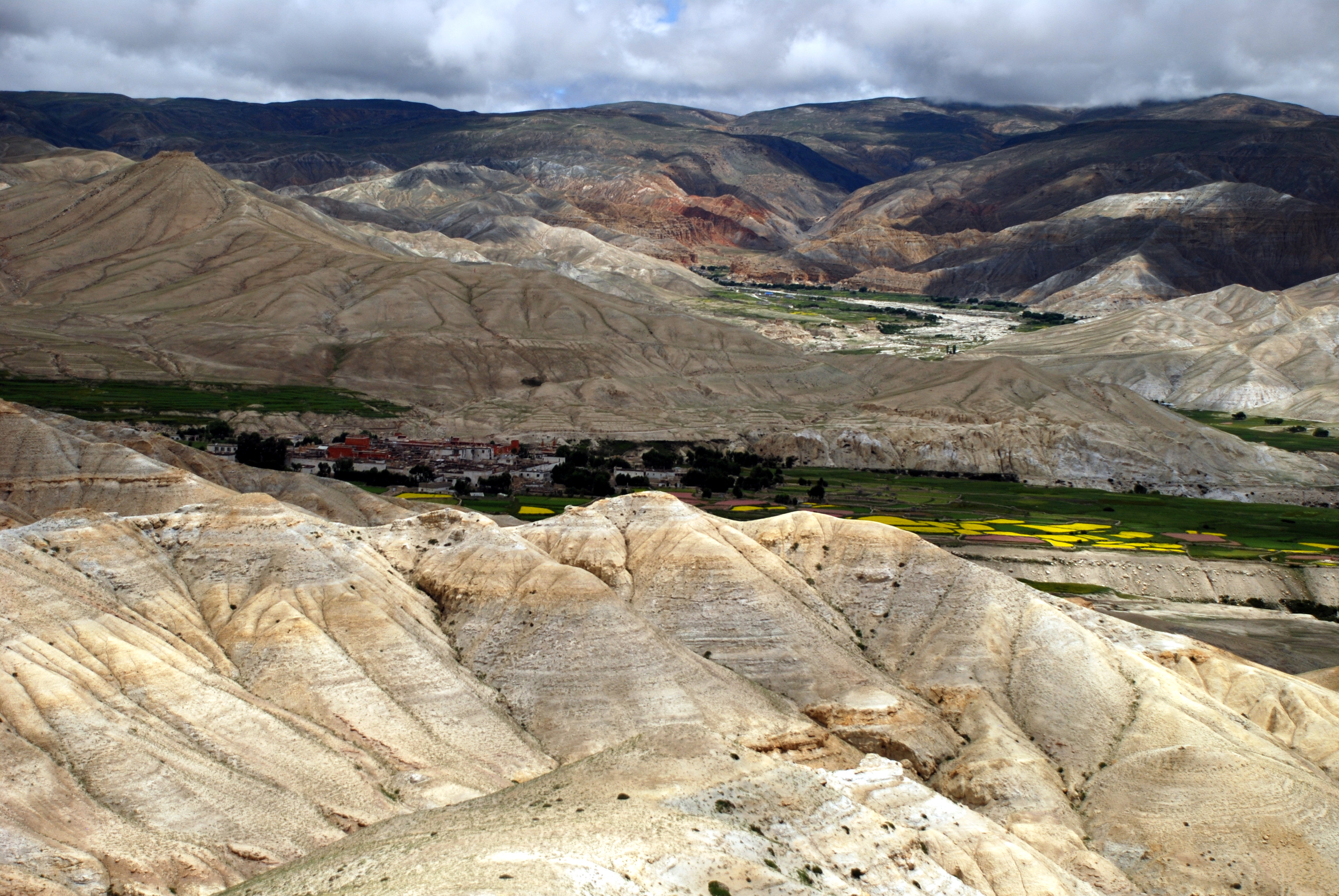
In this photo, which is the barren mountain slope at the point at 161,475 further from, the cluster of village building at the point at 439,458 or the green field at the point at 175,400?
the green field at the point at 175,400

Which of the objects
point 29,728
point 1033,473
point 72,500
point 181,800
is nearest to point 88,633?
point 29,728

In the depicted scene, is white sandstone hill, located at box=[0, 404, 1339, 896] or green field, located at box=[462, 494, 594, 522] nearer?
white sandstone hill, located at box=[0, 404, 1339, 896]

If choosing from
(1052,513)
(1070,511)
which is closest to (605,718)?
(1052,513)

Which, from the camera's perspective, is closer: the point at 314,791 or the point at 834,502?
the point at 314,791

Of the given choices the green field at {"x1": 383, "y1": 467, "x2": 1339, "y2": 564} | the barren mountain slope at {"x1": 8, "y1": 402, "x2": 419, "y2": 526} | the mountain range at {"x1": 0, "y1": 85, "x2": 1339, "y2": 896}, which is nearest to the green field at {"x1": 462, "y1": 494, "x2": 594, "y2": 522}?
the green field at {"x1": 383, "y1": 467, "x2": 1339, "y2": 564}

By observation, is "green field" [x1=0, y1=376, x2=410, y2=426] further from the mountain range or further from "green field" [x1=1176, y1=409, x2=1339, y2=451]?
"green field" [x1=1176, y1=409, x2=1339, y2=451]

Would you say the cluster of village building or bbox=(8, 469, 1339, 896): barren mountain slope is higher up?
bbox=(8, 469, 1339, 896): barren mountain slope

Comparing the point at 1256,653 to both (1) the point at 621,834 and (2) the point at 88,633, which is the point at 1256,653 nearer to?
(1) the point at 621,834
